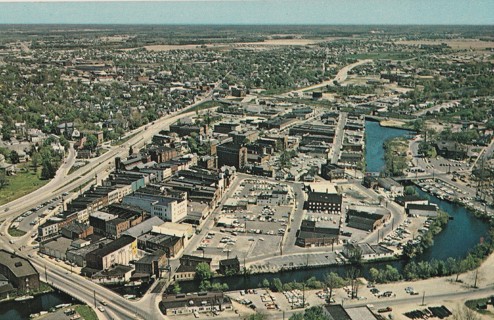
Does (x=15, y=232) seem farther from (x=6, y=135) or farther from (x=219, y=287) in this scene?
(x=6, y=135)

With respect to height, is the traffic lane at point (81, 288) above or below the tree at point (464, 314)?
below

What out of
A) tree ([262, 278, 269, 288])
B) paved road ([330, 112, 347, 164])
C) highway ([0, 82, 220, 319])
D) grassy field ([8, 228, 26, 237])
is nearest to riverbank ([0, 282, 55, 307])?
highway ([0, 82, 220, 319])

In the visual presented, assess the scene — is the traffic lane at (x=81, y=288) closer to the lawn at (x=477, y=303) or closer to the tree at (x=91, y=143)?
the lawn at (x=477, y=303)

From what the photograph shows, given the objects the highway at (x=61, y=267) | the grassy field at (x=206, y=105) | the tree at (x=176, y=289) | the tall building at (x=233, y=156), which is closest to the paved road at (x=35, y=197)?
the highway at (x=61, y=267)

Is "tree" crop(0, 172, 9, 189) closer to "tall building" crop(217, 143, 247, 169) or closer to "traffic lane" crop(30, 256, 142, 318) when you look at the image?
"traffic lane" crop(30, 256, 142, 318)

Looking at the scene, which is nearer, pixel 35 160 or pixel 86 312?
pixel 86 312

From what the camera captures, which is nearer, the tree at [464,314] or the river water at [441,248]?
the tree at [464,314]

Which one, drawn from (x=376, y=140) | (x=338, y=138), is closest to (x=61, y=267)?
(x=338, y=138)
